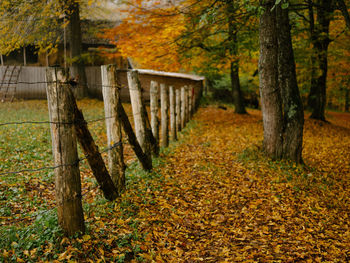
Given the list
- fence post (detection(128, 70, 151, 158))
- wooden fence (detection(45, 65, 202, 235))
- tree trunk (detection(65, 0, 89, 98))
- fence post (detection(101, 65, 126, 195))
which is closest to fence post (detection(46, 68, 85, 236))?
wooden fence (detection(45, 65, 202, 235))

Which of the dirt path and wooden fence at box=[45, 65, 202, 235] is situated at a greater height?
wooden fence at box=[45, 65, 202, 235]

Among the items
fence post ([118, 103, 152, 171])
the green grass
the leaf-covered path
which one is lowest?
the leaf-covered path

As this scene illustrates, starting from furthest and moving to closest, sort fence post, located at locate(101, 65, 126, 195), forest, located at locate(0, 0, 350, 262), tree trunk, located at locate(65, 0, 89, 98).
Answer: tree trunk, located at locate(65, 0, 89, 98)
fence post, located at locate(101, 65, 126, 195)
forest, located at locate(0, 0, 350, 262)

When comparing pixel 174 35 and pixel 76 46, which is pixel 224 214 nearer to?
pixel 174 35

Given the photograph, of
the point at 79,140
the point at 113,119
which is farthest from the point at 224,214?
the point at 79,140

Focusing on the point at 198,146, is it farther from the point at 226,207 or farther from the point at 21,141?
the point at 21,141

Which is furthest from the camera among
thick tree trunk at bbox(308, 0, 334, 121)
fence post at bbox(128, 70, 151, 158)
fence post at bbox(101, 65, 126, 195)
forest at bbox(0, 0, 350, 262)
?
thick tree trunk at bbox(308, 0, 334, 121)

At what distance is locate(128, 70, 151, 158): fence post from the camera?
18.0 ft

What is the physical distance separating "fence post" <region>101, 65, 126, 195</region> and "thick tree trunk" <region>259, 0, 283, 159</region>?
3.66 metres

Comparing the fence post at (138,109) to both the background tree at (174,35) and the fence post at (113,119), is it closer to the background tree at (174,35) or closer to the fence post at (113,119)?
the fence post at (113,119)

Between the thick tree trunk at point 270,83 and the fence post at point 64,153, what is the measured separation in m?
4.76

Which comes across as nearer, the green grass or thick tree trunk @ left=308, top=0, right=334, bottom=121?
the green grass

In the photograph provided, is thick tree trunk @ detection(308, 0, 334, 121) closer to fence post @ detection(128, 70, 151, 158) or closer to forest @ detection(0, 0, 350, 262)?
forest @ detection(0, 0, 350, 262)

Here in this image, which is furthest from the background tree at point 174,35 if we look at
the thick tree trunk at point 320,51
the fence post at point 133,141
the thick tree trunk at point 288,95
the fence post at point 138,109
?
the fence post at point 133,141
